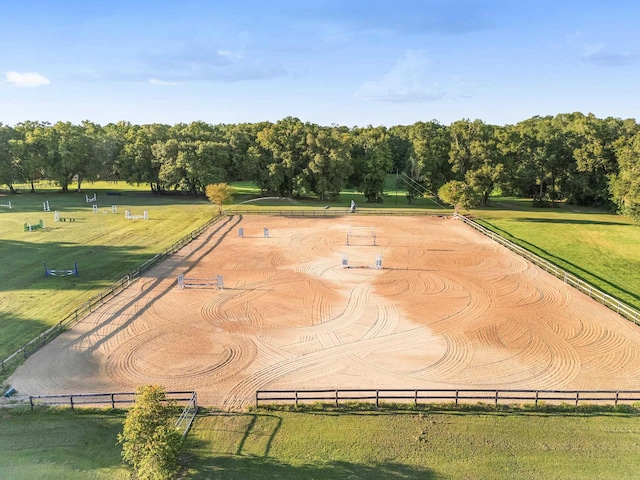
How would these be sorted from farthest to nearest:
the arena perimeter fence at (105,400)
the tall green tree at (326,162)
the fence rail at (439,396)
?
the tall green tree at (326,162) < the fence rail at (439,396) < the arena perimeter fence at (105,400)

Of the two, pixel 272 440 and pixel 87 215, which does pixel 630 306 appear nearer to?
pixel 272 440

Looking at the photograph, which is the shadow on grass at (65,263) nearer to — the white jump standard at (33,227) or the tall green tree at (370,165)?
the white jump standard at (33,227)

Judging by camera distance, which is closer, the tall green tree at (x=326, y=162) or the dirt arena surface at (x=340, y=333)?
the dirt arena surface at (x=340, y=333)

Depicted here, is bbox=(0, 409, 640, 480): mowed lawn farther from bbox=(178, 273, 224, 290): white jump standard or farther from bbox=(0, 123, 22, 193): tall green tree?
bbox=(0, 123, 22, 193): tall green tree

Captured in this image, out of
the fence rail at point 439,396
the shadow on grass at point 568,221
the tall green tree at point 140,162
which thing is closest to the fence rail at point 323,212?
the shadow on grass at point 568,221

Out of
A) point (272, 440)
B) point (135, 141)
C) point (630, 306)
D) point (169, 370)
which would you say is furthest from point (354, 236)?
point (135, 141)
